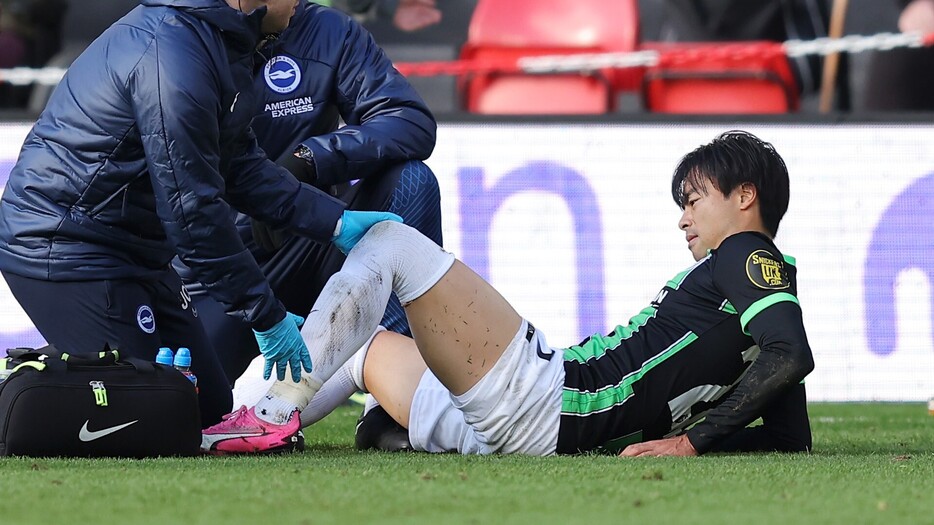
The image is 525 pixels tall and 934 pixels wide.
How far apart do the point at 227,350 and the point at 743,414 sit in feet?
6.09

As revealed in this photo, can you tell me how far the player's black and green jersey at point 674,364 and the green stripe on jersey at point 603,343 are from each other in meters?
0.01

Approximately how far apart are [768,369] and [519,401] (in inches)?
22.5

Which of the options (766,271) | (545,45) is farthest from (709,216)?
(545,45)

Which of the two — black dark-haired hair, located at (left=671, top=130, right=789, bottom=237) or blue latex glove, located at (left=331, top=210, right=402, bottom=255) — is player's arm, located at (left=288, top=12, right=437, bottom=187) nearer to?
blue latex glove, located at (left=331, top=210, right=402, bottom=255)

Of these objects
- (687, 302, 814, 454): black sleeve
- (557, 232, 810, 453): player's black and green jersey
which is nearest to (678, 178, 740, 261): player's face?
(557, 232, 810, 453): player's black and green jersey

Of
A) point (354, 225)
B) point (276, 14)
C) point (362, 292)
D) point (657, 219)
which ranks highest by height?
point (276, 14)

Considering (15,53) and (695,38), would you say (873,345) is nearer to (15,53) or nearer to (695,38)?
(695,38)

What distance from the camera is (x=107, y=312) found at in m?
3.58

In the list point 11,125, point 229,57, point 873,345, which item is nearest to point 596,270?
point 873,345

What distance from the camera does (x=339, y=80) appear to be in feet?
15.0

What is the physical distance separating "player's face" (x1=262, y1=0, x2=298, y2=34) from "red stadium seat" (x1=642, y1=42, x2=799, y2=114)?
3717 millimetres

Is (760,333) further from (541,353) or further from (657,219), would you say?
(657,219)

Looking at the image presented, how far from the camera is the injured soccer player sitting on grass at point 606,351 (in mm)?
3287

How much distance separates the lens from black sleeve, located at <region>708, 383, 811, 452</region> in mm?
3559
